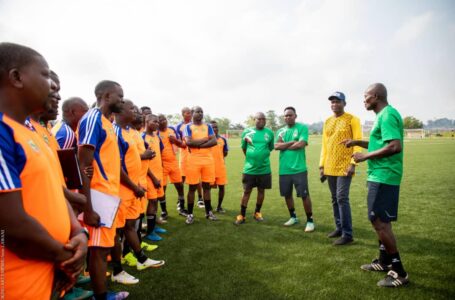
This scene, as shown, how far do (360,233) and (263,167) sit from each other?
8.12 feet

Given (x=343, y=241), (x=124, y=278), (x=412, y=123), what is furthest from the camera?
(x=412, y=123)

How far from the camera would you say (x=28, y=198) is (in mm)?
1358

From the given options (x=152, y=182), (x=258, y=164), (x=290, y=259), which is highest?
(x=258, y=164)

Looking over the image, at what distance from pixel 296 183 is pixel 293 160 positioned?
525 mm

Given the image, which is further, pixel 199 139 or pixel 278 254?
pixel 199 139

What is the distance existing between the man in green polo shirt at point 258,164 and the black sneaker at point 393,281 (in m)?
3.35

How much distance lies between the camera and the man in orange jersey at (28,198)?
1.27 meters

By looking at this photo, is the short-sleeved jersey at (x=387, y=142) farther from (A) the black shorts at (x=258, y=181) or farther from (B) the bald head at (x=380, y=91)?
(A) the black shorts at (x=258, y=181)

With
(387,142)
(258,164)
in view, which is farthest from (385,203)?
(258,164)

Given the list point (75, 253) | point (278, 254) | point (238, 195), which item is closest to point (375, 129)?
point (278, 254)

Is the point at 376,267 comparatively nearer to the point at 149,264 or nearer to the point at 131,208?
the point at 149,264

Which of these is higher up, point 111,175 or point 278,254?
point 111,175

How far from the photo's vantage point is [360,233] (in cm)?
548

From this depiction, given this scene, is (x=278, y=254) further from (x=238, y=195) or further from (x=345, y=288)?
(x=238, y=195)
